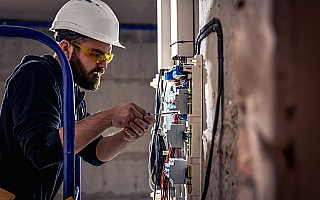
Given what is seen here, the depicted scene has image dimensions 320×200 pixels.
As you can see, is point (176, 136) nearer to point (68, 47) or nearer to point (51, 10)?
point (68, 47)

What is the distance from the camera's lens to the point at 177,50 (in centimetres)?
185

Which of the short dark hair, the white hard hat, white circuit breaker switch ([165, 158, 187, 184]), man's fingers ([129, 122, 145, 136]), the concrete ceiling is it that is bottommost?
white circuit breaker switch ([165, 158, 187, 184])

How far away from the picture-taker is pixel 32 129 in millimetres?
1210

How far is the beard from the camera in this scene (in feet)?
5.37

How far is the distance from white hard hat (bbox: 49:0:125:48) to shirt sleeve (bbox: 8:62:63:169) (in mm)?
399

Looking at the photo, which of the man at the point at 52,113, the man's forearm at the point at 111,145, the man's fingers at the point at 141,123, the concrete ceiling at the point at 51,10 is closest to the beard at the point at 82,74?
the man at the point at 52,113

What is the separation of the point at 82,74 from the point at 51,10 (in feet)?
9.25

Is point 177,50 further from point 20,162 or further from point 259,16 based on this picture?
point 259,16

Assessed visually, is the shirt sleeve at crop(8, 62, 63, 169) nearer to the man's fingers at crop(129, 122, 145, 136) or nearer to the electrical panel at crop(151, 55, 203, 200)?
the man's fingers at crop(129, 122, 145, 136)

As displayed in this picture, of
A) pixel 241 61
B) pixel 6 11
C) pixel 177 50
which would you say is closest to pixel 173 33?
pixel 177 50

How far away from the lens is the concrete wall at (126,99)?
4.80 meters

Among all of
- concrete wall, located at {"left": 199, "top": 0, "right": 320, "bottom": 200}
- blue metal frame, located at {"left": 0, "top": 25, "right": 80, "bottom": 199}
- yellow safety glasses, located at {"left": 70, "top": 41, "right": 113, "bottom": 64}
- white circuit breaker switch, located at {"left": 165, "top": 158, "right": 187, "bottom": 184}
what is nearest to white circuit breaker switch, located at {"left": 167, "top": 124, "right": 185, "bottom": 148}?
white circuit breaker switch, located at {"left": 165, "top": 158, "right": 187, "bottom": 184}

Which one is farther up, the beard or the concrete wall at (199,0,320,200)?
the beard

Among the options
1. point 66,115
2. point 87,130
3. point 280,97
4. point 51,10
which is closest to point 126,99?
point 51,10
